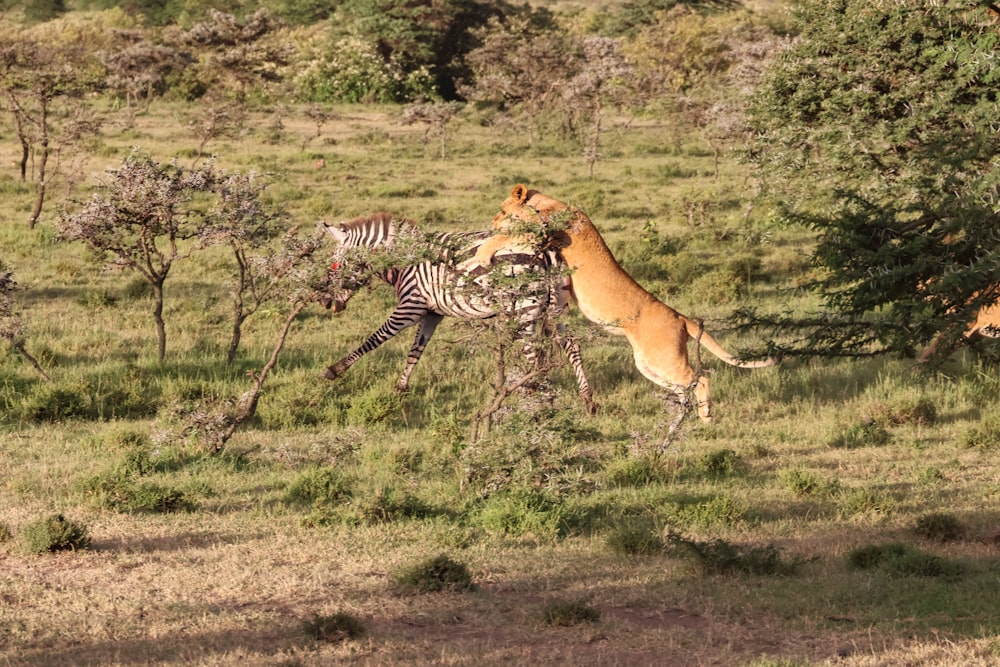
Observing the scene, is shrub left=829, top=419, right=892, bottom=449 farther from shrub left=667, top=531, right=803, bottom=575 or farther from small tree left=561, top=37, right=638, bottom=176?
small tree left=561, top=37, right=638, bottom=176

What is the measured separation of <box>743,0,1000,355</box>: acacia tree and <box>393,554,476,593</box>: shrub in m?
2.72

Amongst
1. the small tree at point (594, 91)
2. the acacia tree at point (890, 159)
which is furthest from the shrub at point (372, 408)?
the small tree at point (594, 91)

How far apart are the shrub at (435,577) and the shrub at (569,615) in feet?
2.27

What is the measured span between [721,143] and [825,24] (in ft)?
57.8

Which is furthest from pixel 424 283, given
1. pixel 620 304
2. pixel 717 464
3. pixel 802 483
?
pixel 802 483

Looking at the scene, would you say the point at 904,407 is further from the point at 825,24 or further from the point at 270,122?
the point at 270,122

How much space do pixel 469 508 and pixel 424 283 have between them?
4.61 meters

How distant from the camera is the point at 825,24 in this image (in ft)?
49.0

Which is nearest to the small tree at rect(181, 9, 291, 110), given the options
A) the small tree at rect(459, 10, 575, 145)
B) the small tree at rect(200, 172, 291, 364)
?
the small tree at rect(459, 10, 575, 145)

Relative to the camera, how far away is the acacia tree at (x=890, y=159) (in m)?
8.02

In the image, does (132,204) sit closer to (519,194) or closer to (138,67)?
(519,194)

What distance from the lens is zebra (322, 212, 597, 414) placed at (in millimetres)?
10422

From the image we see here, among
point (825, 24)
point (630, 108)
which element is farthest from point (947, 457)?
point (630, 108)

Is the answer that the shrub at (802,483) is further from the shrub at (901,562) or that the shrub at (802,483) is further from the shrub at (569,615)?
the shrub at (569,615)
